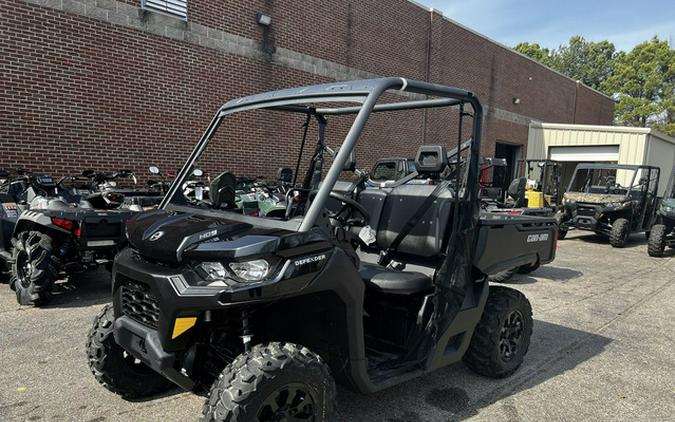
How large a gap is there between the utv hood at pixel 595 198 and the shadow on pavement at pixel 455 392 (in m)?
8.52

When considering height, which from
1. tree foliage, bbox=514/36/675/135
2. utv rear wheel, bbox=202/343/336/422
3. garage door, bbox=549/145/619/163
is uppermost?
tree foliage, bbox=514/36/675/135

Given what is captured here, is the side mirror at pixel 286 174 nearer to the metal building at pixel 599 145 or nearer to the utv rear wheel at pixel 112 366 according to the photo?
the utv rear wheel at pixel 112 366

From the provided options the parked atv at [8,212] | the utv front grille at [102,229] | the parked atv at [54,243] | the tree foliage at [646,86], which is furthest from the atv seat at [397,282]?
the tree foliage at [646,86]

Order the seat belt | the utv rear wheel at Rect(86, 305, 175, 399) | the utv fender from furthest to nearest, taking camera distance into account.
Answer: the utv fender < the seat belt < the utv rear wheel at Rect(86, 305, 175, 399)

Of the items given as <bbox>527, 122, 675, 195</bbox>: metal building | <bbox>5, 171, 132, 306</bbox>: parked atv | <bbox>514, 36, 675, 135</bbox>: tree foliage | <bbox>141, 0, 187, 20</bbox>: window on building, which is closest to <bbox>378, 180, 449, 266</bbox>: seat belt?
<bbox>5, 171, 132, 306</bbox>: parked atv

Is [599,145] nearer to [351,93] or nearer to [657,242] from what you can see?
[657,242]

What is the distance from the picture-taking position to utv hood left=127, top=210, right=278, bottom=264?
232 centimetres

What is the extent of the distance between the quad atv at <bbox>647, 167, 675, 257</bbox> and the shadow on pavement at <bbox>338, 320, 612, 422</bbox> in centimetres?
734

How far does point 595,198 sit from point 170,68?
10.5 metres

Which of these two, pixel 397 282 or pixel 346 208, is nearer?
pixel 346 208

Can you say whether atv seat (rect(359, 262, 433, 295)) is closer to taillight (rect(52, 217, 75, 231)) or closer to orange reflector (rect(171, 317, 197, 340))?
orange reflector (rect(171, 317, 197, 340))

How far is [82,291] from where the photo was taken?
6328 millimetres

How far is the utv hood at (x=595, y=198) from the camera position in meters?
12.1

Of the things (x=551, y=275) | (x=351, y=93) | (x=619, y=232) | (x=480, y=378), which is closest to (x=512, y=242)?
(x=480, y=378)
